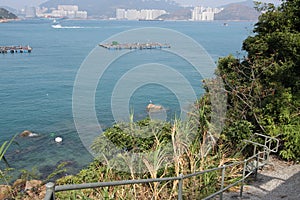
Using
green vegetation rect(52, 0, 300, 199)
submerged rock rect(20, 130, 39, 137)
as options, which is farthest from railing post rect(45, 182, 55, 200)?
submerged rock rect(20, 130, 39, 137)

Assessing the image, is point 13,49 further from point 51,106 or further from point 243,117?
point 243,117

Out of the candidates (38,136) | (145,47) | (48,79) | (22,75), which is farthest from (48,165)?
(145,47)

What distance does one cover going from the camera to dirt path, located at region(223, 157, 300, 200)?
415 centimetres

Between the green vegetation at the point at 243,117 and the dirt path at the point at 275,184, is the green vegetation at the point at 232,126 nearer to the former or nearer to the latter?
the green vegetation at the point at 243,117

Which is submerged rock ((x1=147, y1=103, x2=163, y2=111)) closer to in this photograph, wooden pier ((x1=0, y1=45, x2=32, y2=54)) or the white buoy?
the white buoy

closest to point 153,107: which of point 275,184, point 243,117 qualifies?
point 243,117

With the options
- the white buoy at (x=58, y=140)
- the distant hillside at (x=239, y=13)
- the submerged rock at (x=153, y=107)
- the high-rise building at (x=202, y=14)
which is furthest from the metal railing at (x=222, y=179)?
the high-rise building at (x=202, y=14)

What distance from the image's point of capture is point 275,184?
15.1 ft

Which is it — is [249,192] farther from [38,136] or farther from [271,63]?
[38,136]

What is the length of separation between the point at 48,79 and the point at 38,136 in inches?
493

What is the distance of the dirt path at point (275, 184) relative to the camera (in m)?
4.15

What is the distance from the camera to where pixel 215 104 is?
21.6ft

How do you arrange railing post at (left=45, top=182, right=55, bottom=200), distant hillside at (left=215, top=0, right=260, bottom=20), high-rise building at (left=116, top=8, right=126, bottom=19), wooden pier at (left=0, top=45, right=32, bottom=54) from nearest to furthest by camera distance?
railing post at (left=45, top=182, right=55, bottom=200), wooden pier at (left=0, top=45, right=32, bottom=54), distant hillside at (left=215, top=0, right=260, bottom=20), high-rise building at (left=116, top=8, right=126, bottom=19)

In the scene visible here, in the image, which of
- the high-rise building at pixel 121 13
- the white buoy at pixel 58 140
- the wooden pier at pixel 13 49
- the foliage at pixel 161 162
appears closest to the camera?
the foliage at pixel 161 162
